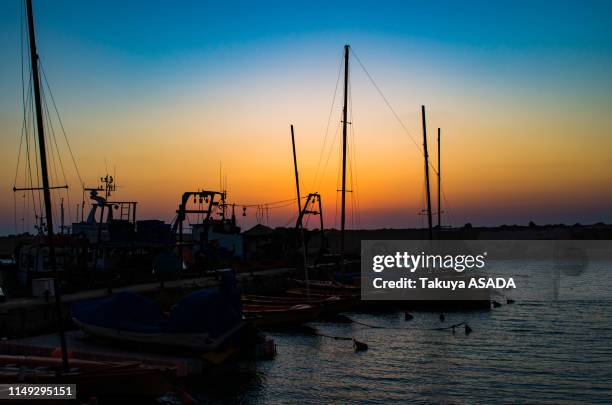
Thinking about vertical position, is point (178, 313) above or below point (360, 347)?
above

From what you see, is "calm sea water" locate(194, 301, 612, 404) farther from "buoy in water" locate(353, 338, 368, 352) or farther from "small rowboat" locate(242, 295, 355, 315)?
"small rowboat" locate(242, 295, 355, 315)

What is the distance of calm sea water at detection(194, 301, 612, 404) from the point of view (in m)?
19.9

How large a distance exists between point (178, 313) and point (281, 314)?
11.2 m

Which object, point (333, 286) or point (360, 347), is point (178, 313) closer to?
point (360, 347)

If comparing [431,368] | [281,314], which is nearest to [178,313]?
[431,368]

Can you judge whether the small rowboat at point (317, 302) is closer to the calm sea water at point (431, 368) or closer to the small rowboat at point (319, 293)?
the calm sea water at point (431, 368)

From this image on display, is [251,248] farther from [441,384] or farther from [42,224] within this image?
[441,384]

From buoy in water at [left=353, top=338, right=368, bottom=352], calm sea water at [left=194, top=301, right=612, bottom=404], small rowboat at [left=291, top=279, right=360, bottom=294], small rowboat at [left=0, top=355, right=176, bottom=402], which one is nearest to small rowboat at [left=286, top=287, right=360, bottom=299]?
small rowboat at [left=291, top=279, right=360, bottom=294]

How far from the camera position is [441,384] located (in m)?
21.5

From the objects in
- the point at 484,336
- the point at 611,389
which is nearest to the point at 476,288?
the point at 484,336

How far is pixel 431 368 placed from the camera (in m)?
24.1

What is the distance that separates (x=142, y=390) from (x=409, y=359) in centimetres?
1373

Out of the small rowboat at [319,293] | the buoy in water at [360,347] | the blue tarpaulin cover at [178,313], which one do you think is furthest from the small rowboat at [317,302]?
the blue tarpaulin cover at [178,313]

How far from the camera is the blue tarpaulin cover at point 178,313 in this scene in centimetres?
2030
